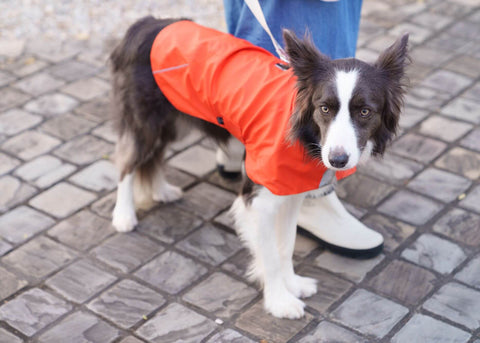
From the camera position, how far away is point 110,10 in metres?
6.55

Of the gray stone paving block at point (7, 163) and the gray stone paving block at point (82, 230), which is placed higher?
the gray stone paving block at point (7, 163)

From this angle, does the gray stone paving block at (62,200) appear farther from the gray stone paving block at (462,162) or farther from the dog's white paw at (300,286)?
the gray stone paving block at (462,162)

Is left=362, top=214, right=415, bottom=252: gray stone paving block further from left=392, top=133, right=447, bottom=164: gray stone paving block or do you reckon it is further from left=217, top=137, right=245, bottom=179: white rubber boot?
left=217, top=137, right=245, bottom=179: white rubber boot

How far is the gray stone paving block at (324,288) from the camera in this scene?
3283 mm

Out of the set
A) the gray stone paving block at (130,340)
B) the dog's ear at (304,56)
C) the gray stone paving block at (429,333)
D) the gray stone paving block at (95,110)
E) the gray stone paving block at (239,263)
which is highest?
the dog's ear at (304,56)

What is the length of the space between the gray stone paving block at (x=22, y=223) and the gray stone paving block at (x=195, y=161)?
37.3 inches

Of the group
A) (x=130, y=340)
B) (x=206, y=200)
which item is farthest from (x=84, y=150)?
(x=130, y=340)

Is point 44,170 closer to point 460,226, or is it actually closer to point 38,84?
point 38,84

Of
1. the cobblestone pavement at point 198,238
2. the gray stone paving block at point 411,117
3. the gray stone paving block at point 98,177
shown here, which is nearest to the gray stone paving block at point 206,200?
the cobblestone pavement at point 198,238

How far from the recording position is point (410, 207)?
12.9ft

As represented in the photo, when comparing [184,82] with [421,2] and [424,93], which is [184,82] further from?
Answer: [421,2]

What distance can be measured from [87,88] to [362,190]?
2.39m

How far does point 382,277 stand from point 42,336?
174cm

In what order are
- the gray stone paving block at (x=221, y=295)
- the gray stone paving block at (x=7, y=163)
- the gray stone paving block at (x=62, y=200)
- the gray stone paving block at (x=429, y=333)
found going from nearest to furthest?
the gray stone paving block at (x=429, y=333)
the gray stone paving block at (x=221, y=295)
the gray stone paving block at (x=62, y=200)
the gray stone paving block at (x=7, y=163)
